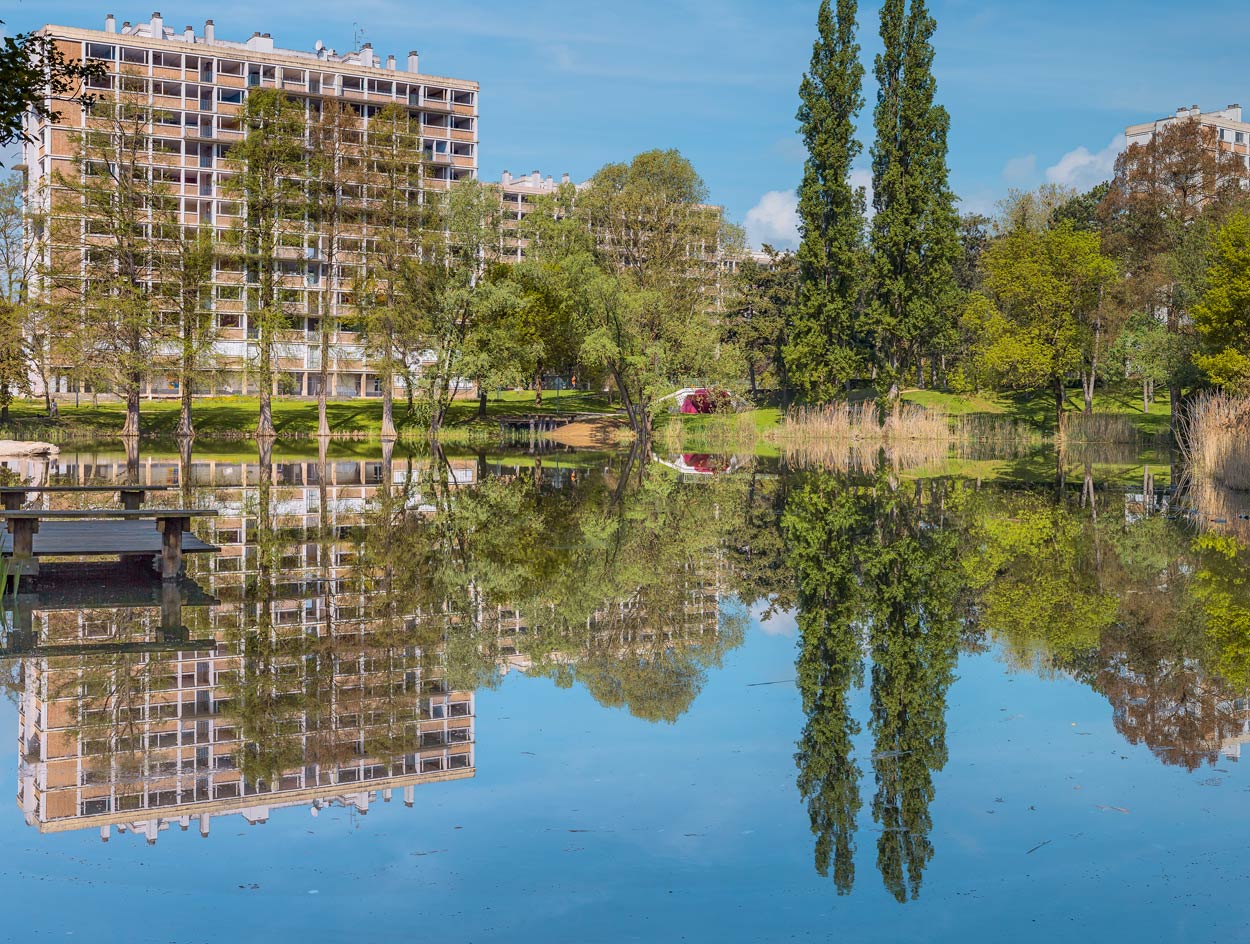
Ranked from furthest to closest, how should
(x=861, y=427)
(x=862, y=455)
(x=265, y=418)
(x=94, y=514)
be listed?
1. (x=265, y=418)
2. (x=861, y=427)
3. (x=862, y=455)
4. (x=94, y=514)

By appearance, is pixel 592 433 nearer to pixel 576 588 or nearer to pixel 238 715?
pixel 576 588

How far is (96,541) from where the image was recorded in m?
15.7

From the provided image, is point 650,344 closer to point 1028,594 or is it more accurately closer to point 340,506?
point 340,506

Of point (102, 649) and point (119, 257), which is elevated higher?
point (119, 257)

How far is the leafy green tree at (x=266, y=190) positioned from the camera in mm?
57906

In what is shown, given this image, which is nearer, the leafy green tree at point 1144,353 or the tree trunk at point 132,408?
the tree trunk at point 132,408

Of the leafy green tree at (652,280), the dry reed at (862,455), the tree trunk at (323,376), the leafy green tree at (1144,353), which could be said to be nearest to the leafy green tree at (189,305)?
the tree trunk at (323,376)

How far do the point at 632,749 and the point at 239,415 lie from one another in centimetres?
6202

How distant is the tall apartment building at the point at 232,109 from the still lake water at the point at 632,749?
80970 mm

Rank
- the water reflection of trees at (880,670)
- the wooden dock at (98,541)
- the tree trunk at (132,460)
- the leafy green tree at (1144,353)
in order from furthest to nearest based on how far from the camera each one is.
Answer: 1. the leafy green tree at (1144,353)
2. the tree trunk at (132,460)
3. the wooden dock at (98,541)
4. the water reflection of trees at (880,670)

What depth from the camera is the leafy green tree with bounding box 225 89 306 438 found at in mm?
57906

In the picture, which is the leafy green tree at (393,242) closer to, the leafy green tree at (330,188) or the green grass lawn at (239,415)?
the leafy green tree at (330,188)

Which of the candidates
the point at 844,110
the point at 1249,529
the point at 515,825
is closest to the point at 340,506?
the point at 1249,529

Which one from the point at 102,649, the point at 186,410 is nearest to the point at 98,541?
the point at 102,649
